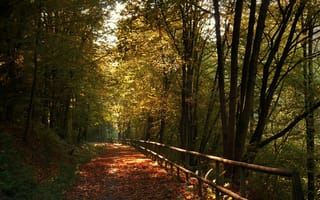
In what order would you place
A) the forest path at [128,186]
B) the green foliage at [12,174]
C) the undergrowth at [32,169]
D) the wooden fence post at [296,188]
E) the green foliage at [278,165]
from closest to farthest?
1. the wooden fence post at [296,188]
2. the green foliage at [12,174]
3. the undergrowth at [32,169]
4. the forest path at [128,186]
5. the green foliage at [278,165]

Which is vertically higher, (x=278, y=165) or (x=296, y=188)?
(x=296, y=188)

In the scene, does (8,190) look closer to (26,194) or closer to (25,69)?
(26,194)

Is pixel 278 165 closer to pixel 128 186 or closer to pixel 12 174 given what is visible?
pixel 128 186

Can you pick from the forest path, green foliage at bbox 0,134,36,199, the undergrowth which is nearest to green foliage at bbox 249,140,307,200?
the forest path

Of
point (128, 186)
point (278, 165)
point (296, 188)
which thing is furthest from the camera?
point (278, 165)

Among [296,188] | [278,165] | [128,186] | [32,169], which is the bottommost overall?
[128,186]

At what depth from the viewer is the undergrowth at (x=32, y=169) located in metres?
9.40

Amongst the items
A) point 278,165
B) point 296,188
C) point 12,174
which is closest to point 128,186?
point 12,174

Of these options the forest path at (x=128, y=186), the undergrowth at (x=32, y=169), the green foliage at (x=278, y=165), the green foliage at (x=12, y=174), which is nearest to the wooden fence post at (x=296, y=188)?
the green foliage at (x=278, y=165)

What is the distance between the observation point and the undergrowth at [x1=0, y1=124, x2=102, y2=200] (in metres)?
9.40

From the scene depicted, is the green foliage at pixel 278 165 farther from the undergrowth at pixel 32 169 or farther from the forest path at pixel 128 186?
the undergrowth at pixel 32 169

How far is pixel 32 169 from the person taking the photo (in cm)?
1220

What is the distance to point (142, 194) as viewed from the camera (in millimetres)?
10398

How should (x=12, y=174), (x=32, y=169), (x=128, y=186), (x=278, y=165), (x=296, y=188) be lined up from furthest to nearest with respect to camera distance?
(x=278, y=165) < (x=32, y=169) < (x=128, y=186) < (x=12, y=174) < (x=296, y=188)
